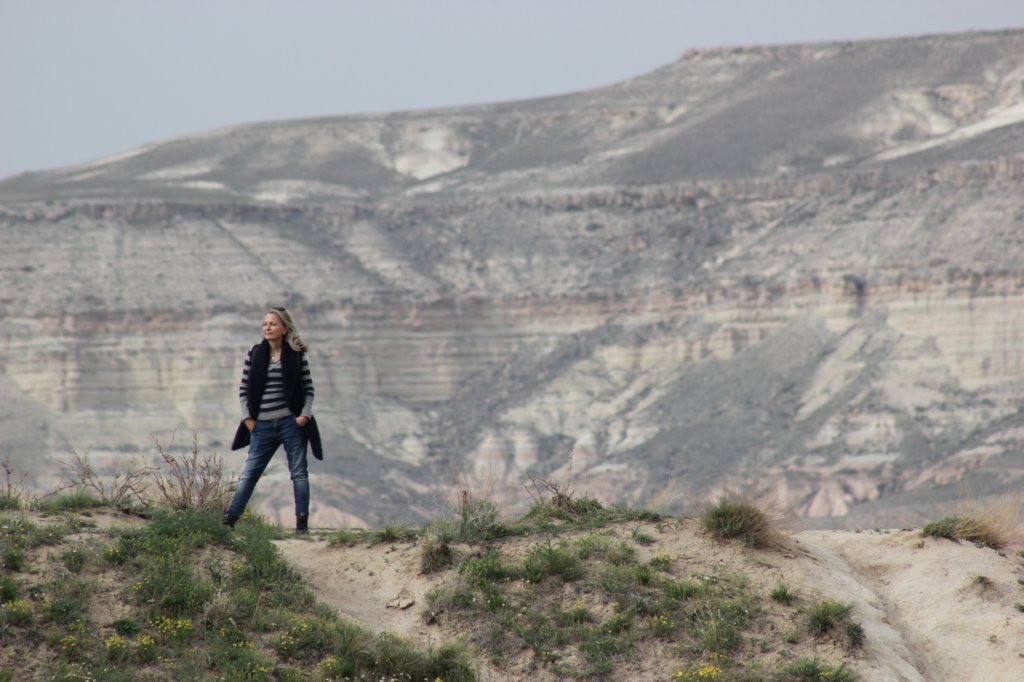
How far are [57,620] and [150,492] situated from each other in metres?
3.28

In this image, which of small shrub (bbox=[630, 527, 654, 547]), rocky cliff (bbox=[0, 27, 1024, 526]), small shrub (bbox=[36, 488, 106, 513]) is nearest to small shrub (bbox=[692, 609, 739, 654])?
small shrub (bbox=[630, 527, 654, 547])

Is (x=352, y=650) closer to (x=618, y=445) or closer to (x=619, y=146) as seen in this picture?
(x=618, y=445)

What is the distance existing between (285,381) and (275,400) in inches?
7.1

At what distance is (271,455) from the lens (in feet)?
44.2

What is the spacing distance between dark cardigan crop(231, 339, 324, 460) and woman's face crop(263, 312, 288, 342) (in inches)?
4.0

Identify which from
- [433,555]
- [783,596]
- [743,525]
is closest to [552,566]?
[433,555]

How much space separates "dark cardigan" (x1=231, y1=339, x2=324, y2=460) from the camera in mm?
13438

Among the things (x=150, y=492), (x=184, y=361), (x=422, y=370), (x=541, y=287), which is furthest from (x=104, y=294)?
(x=150, y=492)

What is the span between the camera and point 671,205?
78688 millimetres

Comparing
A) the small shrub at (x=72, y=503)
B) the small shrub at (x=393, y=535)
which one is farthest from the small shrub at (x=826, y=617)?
the small shrub at (x=72, y=503)

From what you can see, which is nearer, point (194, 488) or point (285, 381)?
point (285, 381)

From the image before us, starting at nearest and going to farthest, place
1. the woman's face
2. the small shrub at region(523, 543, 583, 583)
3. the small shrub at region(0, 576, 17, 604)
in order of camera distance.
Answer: the small shrub at region(0, 576, 17, 604), the small shrub at region(523, 543, 583, 583), the woman's face

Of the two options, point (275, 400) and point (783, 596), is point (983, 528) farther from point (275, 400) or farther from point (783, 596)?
point (275, 400)

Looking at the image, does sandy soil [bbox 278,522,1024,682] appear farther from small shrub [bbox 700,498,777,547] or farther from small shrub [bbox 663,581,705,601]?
small shrub [bbox 663,581,705,601]
